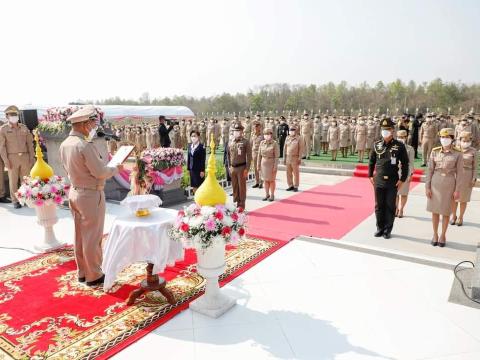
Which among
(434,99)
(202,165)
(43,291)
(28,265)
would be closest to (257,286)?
(43,291)

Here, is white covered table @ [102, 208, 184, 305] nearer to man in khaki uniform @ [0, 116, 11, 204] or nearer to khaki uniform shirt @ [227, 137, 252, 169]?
khaki uniform shirt @ [227, 137, 252, 169]

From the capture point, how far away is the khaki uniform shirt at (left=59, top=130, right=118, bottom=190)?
3.72 m

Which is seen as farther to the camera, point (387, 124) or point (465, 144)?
point (465, 144)

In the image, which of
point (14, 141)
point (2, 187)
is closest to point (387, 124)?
point (14, 141)

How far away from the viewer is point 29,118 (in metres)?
9.16

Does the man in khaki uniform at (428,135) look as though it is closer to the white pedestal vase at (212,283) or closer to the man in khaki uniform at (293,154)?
the man in khaki uniform at (293,154)

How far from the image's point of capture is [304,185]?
1002 cm

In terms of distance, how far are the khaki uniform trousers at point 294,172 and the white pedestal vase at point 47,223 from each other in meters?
5.67

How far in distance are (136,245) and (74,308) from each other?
94 centimetres

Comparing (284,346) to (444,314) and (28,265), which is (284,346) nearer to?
(444,314)

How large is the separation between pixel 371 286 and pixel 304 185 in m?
6.12

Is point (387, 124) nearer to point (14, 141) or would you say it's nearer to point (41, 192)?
point (41, 192)

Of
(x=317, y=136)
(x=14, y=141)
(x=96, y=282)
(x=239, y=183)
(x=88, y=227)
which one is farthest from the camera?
(x=317, y=136)

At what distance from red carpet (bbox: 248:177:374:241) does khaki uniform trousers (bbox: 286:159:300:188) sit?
0.36m
